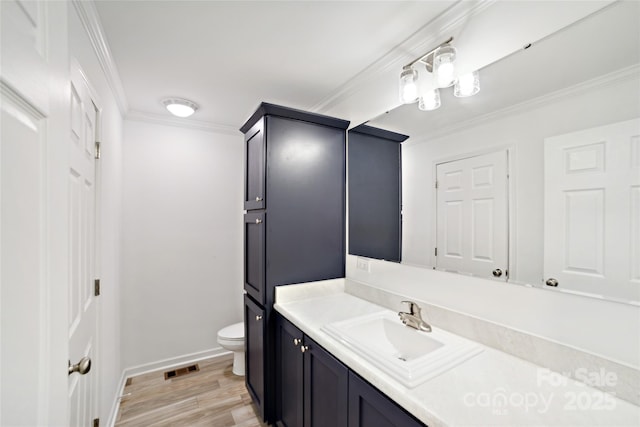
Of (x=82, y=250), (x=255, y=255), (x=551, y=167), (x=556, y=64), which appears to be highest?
(x=556, y=64)

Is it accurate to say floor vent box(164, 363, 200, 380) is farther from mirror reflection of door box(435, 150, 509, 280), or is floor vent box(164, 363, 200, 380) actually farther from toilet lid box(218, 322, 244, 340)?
mirror reflection of door box(435, 150, 509, 280)

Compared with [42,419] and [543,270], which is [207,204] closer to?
A: [42,419]

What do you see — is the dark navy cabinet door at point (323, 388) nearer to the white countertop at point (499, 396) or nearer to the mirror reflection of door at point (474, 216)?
the white countertop at point (499, 396)

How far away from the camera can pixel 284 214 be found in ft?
6.10

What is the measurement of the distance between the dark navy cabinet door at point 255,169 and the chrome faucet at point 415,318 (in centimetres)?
109

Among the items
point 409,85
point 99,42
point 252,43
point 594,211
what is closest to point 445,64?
point 409,85

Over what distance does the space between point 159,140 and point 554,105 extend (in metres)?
2.95

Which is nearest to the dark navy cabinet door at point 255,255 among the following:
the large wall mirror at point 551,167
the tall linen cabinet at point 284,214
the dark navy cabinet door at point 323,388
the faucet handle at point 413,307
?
the tall linen cabinet at point 284,214

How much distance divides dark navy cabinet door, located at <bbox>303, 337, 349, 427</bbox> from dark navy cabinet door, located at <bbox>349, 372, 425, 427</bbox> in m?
0.05

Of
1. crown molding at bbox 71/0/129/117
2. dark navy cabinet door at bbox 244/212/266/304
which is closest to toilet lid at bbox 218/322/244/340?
dark navy cabinet door at bbox 244/212/266/304

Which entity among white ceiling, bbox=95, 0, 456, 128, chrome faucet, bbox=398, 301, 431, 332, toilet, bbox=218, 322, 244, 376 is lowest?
toilet, bbox=218, 322, 244, 376

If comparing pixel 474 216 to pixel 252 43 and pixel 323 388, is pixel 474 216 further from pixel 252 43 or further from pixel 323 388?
pixel 252 43

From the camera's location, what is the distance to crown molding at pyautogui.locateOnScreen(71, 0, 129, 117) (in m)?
1.23

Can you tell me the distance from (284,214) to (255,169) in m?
0.42
